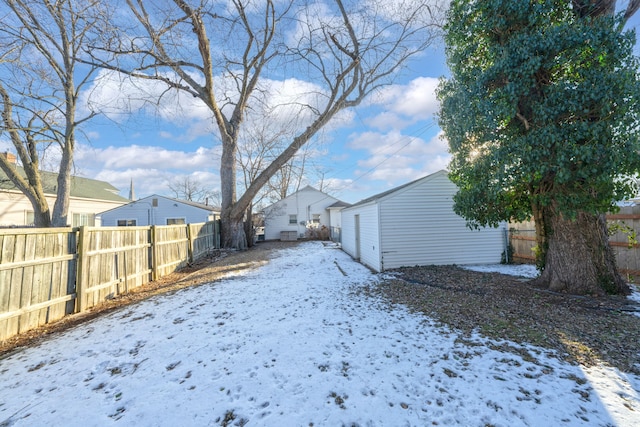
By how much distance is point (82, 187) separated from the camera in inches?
875

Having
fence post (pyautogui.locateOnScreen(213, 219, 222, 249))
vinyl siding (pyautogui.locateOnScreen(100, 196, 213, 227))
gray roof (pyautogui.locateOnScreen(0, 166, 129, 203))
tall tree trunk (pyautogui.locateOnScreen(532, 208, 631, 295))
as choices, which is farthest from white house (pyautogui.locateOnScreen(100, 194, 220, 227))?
tall tree trunk (pyautogui.locateOnScreen(532, 208, 631, 295))

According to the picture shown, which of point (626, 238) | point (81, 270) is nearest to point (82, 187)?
point (81, 270)

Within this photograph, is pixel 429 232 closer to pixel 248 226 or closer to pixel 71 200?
pixel 248 226

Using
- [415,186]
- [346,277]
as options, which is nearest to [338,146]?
[415,186]

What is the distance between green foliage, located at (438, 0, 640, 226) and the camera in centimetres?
416

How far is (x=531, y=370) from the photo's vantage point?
2.77 metres

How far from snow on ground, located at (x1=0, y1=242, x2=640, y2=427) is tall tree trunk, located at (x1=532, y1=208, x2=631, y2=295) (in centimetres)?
309

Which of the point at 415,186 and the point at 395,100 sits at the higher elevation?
the point at 395,100

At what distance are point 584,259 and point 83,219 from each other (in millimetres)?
28095

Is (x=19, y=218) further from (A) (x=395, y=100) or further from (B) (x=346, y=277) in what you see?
(A) (x=395, y=100)

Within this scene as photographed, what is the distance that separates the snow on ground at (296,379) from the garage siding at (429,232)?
4.28 m

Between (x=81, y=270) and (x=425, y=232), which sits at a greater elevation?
(x=425, y=232)

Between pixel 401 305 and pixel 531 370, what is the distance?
2.31 metres

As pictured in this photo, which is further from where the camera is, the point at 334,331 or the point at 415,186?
the point at 415,186
